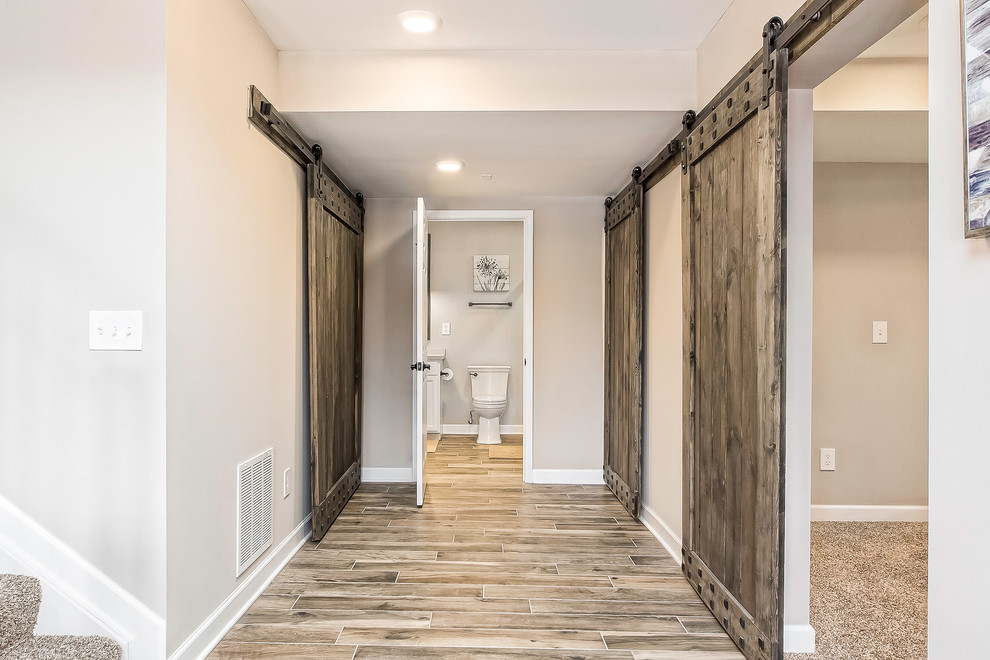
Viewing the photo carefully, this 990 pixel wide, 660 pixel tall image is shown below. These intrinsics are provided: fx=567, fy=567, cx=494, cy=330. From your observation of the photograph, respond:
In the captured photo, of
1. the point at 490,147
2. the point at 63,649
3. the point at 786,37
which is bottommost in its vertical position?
the point at 63,649

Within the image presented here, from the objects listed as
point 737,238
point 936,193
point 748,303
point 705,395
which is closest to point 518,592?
point 705,395

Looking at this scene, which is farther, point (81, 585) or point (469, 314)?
point (469, 314)

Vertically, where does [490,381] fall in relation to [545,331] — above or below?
below

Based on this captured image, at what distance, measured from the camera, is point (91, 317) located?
1.69 metres

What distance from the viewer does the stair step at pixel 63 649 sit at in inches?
41.4

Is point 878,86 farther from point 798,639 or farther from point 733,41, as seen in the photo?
point 798,639

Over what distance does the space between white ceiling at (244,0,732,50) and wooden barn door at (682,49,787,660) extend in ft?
1.35

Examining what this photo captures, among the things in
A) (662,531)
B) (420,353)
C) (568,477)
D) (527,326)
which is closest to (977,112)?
(662,531)

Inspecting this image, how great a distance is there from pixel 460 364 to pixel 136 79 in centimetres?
470

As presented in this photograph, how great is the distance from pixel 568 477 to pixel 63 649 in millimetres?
3480

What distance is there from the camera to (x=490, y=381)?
5895mm

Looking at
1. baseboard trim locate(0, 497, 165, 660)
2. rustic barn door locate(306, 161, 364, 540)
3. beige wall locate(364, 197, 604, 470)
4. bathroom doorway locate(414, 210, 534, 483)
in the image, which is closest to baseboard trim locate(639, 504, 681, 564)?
beige wall locate(364, 197, 604, 470)

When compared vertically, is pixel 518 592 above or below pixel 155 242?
below

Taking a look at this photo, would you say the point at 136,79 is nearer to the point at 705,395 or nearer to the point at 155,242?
the point at 155,242
